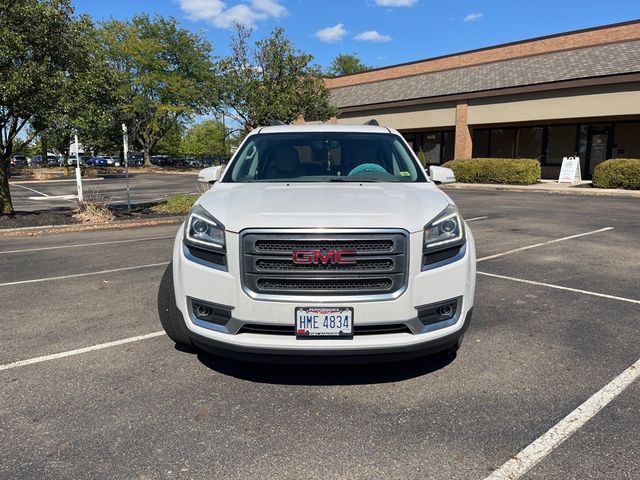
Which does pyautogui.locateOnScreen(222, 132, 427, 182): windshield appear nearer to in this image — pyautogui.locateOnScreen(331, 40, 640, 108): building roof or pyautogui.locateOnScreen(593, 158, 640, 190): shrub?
pyautogui.locateOnScreen(593, 158, 640, 190): shrub

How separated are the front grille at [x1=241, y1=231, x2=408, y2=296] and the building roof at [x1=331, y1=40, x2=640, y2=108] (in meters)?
23.3

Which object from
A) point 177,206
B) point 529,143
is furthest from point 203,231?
point 529,143

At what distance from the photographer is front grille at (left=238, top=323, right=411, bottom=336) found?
293 cm

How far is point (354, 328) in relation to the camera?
2.92 meters

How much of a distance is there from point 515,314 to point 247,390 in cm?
293

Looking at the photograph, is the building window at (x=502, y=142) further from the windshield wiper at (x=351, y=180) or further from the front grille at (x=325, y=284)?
the front grille at (x=325, y=284)

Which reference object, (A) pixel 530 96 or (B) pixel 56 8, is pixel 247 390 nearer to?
(B) pixel 56 8

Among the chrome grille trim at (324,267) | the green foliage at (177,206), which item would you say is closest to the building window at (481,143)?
the green foliage at (177,206)

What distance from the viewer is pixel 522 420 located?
291cm

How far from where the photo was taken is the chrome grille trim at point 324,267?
115 inches

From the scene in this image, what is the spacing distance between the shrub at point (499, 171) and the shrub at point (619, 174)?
3142mm

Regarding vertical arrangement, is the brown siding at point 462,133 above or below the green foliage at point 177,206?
above

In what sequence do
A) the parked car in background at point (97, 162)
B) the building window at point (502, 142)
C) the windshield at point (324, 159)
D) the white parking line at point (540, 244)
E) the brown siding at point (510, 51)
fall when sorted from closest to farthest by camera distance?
the windshield at point (324, 159), the white parking line at point (540, 244), the brown siding at point (510, 51), the building window at point (502, 142), the parked car in background at point (97, 162)

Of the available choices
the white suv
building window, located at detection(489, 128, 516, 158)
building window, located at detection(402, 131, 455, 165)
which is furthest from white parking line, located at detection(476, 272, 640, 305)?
building window, located at detection(402, 131, 455, 165)
